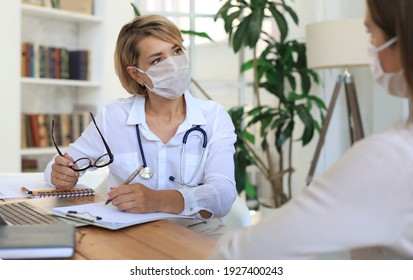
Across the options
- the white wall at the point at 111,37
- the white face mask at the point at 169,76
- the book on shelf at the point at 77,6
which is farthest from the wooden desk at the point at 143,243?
the book on shelf at the point at 77,6

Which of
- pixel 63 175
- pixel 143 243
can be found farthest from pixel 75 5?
pixel 143 243

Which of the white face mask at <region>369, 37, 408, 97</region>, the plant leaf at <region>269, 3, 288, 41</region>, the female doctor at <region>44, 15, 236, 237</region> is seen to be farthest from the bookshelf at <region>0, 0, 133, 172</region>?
the white face mask at <region>369, 37, 408, 97</region>

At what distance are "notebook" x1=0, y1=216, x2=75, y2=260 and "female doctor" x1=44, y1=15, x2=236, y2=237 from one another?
0.47m

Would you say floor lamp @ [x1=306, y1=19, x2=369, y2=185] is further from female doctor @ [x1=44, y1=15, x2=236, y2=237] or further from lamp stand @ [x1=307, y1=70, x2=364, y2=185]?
female doctor @ [x1=44, y1=15, x2=236, y2=237]

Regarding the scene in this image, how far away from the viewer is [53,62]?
277 cm

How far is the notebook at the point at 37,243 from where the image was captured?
77 cm

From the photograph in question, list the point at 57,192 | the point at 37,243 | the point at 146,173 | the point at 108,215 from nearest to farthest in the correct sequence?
the point at 37,243 < the point at 108,215 < the point at 57,192 < the point at 146,173

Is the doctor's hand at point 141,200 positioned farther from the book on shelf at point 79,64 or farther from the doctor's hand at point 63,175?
the book on shelf at point 79,64

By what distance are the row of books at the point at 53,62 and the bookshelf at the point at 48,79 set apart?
4 cm

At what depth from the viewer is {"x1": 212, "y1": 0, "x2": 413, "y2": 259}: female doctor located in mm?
546

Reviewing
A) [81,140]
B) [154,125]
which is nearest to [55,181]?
[81,140]

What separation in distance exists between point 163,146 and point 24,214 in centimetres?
46

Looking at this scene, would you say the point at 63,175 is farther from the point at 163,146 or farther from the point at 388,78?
the point at 388,78
